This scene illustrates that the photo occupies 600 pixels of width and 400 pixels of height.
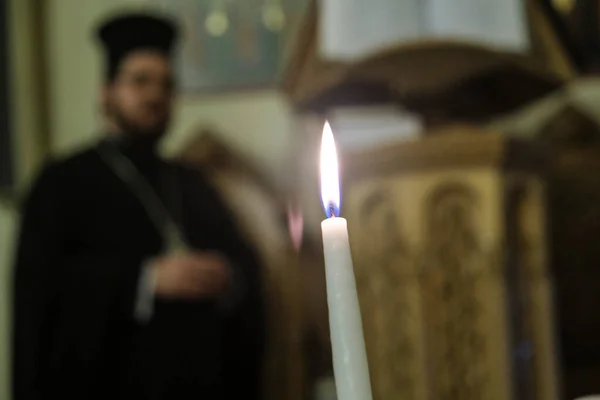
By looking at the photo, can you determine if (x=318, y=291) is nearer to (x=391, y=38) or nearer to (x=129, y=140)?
(x=129, y=140)

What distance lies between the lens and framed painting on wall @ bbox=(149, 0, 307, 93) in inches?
68.5

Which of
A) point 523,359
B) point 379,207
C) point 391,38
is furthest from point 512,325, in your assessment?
point 391,38

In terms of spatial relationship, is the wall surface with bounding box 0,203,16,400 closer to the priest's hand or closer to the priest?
the priest

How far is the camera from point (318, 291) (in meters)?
1.63

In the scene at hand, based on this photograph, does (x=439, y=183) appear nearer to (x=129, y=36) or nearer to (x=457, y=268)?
(x=457, y=268)

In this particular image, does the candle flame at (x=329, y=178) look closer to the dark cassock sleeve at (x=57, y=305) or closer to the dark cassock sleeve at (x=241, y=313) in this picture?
the dark cassock sleeve at (x=57, y=305)

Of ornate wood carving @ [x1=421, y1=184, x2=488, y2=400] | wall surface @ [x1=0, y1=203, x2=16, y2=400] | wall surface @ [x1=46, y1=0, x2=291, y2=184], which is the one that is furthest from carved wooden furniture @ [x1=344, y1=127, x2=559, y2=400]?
wall surface @ [x1=0, y1=203, x2=16, y2=400]

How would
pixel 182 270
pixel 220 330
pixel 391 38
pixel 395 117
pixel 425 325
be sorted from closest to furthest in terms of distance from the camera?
pixel 425 325, pixel 391 38, pixel 182 270, pixel 220 330, pixel 395 117

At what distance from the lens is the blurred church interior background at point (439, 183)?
3.11 ft

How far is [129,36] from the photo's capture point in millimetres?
1493

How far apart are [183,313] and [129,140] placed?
0.41 m

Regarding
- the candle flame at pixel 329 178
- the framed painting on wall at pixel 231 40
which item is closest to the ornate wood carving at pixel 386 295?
the candle flame at pixel 329 178

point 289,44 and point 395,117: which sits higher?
point 289,44

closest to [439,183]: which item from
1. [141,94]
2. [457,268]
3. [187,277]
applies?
[457,268]
